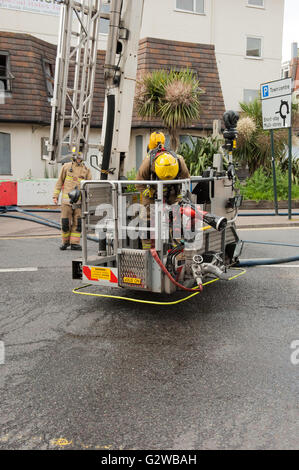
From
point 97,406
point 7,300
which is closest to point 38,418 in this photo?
point 97,406

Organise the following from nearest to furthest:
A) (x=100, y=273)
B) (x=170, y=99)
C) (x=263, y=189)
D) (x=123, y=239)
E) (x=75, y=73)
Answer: (x=100, y=273), (x=123, y=239), (x=75, y=73), (x=263, y=189), (x=170, y=99)

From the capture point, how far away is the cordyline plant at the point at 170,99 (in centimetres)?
1630

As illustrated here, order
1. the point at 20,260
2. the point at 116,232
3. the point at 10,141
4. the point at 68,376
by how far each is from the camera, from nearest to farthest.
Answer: the point at 68,376 → the point at 116,232 → the point at 20,260 → the point at 10,141

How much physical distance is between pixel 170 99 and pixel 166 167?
11756 mm

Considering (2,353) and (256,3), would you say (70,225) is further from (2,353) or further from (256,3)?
(256,3)

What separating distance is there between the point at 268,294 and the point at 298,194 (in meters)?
10.9

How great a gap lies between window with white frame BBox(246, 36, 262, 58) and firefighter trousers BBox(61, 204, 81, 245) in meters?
18.3

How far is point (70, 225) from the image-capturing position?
29.8 feet

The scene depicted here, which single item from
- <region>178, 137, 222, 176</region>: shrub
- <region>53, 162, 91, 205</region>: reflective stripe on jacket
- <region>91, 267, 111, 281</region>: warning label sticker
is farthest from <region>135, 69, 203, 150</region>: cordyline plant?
<region>91, 267, 111, 281</region>: warning label sticker

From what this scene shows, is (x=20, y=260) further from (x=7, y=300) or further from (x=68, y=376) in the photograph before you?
(x=68, y=376)

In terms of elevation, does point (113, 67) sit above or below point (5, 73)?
below

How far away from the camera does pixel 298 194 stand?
16.1m

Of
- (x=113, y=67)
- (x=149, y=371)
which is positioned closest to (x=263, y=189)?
(x=113, y=67)

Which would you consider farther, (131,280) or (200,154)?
(200,154)
